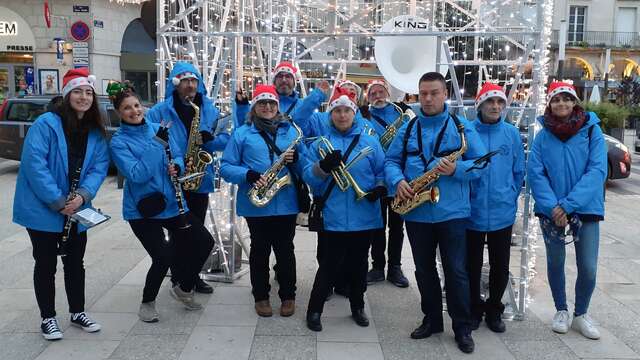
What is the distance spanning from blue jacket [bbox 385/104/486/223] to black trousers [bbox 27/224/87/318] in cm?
226

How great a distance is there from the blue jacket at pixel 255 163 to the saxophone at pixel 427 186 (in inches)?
34.5

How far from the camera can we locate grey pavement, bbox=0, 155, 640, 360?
156 inches

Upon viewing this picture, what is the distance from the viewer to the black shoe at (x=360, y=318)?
4449 millimetres

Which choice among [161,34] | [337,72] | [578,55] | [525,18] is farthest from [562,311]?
[578,55]

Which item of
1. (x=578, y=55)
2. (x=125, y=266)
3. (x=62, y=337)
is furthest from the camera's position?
(x=578, y=55)

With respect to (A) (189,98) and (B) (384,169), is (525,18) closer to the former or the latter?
(B) (384,169)

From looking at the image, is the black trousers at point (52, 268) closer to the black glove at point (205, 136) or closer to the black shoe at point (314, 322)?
the black glove at point (205, 136)

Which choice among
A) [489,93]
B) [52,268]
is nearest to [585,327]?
[489,93]

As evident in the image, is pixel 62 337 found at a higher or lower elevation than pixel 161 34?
lower

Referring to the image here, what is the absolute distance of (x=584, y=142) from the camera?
13.5 ft

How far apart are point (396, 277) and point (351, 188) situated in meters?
1.61

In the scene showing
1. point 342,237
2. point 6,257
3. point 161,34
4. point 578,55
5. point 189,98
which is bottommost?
point 6,257

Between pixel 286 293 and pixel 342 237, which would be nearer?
pixel 342 237

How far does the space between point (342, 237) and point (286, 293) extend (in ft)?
2.44
